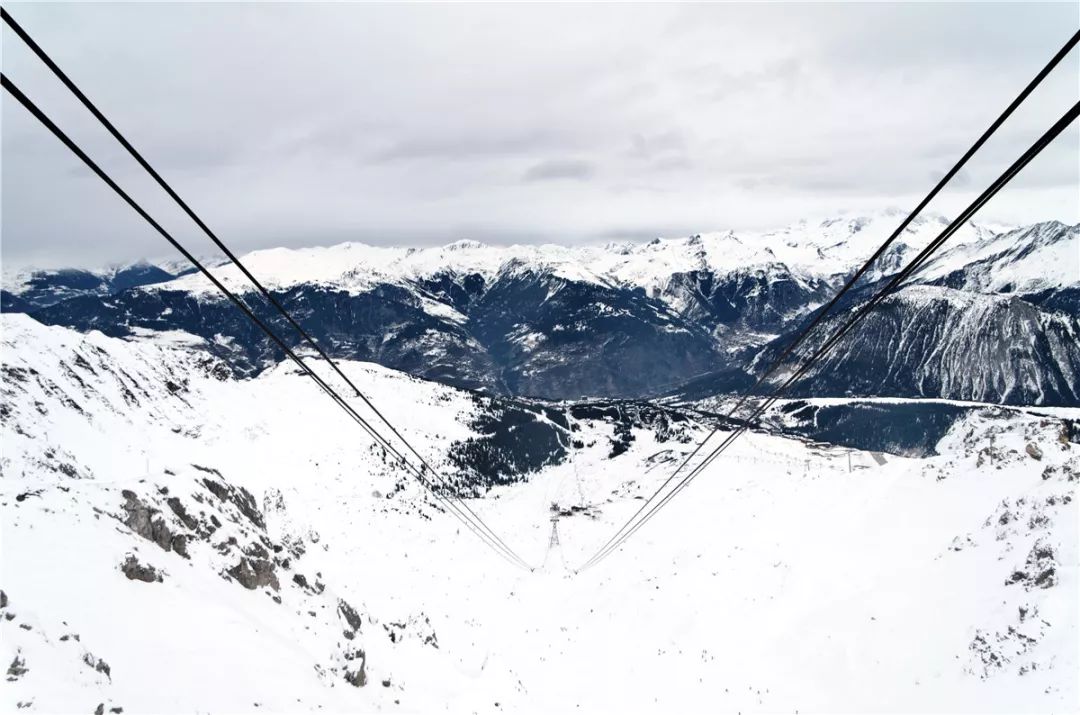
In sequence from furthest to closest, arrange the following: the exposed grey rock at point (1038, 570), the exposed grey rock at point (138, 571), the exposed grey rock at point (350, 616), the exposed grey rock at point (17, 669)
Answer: the exposed grey rock at point (350, 616), the exposed grey rock at point (1038, 570), the exposed grey rock at point (138, 571), the exposed grey rock at point (17, 669)

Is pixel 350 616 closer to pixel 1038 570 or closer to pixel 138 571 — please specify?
pixel 138 571

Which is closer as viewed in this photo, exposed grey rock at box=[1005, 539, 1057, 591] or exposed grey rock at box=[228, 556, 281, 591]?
exposed grey rock at box=[1005, 539, 1057, 591]

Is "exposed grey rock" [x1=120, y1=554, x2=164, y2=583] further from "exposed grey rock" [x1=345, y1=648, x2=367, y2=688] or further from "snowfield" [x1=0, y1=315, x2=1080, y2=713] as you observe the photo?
"exposed grey rock" [x1=345, y1=648, x2=367, y2=688]

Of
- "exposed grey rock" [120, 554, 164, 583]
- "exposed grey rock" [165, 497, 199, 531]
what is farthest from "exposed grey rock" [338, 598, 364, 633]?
"exposed grey rock" [120, 554, 164, 583]

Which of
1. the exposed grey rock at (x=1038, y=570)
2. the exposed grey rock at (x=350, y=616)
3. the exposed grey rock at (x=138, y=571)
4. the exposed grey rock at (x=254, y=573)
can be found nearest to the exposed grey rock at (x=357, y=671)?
the exposed grey rock at (x=350, y=616)

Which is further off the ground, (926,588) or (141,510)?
(141,510)

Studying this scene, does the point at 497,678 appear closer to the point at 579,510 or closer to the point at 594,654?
the point at 594,654

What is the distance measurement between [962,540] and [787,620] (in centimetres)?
1057

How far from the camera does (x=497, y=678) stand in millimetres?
32750

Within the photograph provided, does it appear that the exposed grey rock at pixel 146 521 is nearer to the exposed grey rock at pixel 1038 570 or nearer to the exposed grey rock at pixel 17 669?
the exposed grey rock at pixel 17 669

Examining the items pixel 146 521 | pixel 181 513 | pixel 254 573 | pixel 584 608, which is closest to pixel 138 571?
pixel 146 521

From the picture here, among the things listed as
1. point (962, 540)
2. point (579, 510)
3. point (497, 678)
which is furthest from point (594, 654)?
point (579, 510)

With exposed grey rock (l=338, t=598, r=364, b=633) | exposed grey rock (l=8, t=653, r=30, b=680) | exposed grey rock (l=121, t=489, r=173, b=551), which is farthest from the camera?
exposed grey rock (l=338, t=598, r=364, b=633)

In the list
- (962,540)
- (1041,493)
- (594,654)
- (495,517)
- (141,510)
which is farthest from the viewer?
(495,517)
